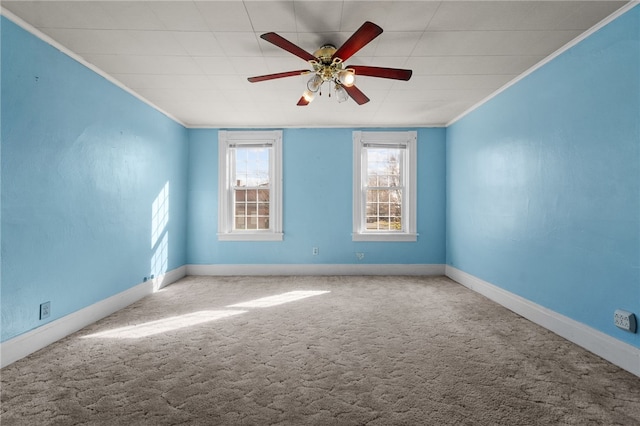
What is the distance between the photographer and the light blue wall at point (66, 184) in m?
2.25

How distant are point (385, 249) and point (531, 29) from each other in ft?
11.6

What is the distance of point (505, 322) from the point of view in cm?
304

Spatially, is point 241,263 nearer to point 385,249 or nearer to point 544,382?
point 385,249

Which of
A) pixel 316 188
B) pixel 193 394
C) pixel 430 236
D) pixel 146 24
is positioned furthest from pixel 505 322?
pixel 146 24

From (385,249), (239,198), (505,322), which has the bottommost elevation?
(505,322)

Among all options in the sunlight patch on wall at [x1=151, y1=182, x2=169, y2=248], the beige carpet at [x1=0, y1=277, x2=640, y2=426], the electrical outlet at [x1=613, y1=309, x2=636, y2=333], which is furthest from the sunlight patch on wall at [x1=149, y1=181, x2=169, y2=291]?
the electrical outlet at [x1=613, y1=309, x2=636, y2=333]

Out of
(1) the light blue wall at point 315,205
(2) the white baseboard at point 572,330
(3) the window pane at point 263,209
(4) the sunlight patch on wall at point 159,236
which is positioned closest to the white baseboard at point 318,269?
(1) the light blue wall at point 315,205

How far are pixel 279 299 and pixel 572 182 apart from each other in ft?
10.7

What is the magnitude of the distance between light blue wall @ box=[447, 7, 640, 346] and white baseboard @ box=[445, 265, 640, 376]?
61mm

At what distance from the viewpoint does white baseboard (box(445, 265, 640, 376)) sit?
2.13 metres

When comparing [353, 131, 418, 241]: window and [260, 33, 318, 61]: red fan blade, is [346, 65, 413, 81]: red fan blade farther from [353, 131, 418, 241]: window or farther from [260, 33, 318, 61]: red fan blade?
[353, 131, 418, 241]: window

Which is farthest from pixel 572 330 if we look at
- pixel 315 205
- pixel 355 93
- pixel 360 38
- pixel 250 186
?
pixel 250 186

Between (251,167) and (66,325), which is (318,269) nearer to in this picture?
(251,167)

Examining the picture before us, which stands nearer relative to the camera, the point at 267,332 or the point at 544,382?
the point at 544,382
